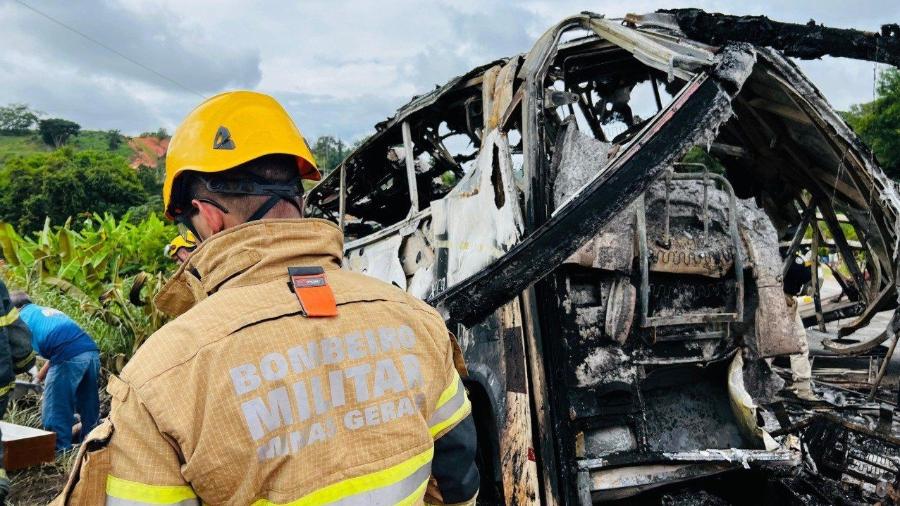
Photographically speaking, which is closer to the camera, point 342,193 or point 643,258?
point 643,258

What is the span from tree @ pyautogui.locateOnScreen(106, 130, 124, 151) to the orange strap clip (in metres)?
66.0

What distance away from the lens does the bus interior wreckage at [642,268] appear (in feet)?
7.63

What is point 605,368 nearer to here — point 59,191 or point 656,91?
point 656,91

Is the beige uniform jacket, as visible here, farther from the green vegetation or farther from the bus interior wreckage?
the green vegetation

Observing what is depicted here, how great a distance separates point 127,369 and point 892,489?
335 centimetres

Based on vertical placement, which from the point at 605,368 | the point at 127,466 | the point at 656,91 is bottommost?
the point at 605,368

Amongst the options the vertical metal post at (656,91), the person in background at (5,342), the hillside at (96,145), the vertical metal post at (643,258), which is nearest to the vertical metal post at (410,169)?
the vertical metal post at (643,258)

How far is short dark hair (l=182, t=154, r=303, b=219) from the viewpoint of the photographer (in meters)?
1.19

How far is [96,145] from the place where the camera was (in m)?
58.6

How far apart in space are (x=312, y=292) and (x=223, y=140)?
409mm

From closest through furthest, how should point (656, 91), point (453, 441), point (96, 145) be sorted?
1. point (453, 441)
2. point (656, 91)
3. point (96, 145)

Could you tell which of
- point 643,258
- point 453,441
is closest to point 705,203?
point 643,258

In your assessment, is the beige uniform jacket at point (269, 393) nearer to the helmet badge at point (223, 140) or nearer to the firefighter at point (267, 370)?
the firefighter at point (267, 370)

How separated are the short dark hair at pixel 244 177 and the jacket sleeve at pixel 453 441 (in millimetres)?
496
